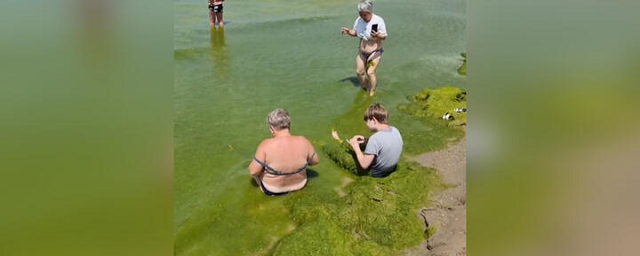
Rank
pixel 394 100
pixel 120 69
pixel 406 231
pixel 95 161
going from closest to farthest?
pixel 120 69 < pixel 95 161 < pixel 406 231 < pixel 394 100

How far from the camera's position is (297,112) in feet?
23.3

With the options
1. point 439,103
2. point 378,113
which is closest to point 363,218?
point 378,113

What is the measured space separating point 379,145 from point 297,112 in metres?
2.36

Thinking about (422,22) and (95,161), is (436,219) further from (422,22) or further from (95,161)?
(422,22)

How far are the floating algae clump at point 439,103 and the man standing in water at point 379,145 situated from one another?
187 centimetres

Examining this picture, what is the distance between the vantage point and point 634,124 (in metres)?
3.34

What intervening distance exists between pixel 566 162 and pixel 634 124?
65cm

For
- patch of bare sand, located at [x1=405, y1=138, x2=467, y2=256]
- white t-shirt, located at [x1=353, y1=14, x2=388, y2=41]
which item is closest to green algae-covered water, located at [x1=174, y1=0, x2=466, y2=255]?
patch of bare sand, located at [x1=405, y1=138, x2=467, y2=256]

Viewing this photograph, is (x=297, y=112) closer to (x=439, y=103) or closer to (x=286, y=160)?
(x=439, y=103)

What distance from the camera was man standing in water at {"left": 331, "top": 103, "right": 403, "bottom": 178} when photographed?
5000mm

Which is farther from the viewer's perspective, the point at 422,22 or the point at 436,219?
the point at 422,22

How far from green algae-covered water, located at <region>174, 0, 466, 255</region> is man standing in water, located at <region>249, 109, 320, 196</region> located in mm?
174

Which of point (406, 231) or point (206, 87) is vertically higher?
point (206, 87)

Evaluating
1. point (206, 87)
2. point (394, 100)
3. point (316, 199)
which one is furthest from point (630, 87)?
point (206, 87)
